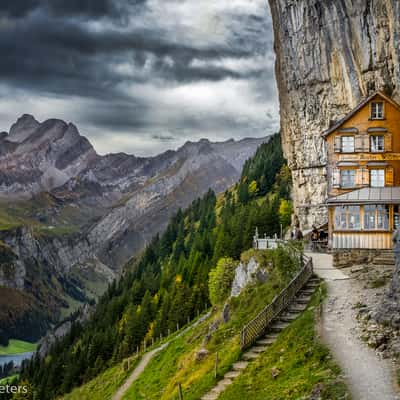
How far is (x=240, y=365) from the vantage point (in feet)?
88.6

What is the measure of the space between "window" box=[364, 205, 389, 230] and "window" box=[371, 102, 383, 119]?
13.5 m

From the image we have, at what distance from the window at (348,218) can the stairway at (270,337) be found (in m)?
9.20

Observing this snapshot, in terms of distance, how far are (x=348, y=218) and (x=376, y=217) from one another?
205 centimetres

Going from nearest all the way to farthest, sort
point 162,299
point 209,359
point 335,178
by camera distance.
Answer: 1. point 209,359
2. point 335,178
3. point 162,299

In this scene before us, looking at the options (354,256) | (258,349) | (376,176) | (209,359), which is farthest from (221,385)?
(376,176)

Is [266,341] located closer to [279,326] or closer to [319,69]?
[279,326]

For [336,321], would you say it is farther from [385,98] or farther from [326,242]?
[385,98]

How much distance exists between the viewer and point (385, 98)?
52.8 metres

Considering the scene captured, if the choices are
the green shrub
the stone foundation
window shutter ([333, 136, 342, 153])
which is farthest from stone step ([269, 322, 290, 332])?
the green shrub

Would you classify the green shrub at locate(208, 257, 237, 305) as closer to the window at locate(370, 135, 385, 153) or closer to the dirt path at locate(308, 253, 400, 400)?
the window at locate(370, 135, 385, 153)

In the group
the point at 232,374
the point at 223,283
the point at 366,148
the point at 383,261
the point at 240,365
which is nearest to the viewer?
the point at 232,374

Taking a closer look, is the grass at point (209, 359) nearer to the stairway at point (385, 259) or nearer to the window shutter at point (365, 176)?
the stairway at point (385, 259)

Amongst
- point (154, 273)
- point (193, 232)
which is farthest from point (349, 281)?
point (193, 232)

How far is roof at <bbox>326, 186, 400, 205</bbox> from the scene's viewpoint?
4197cm
